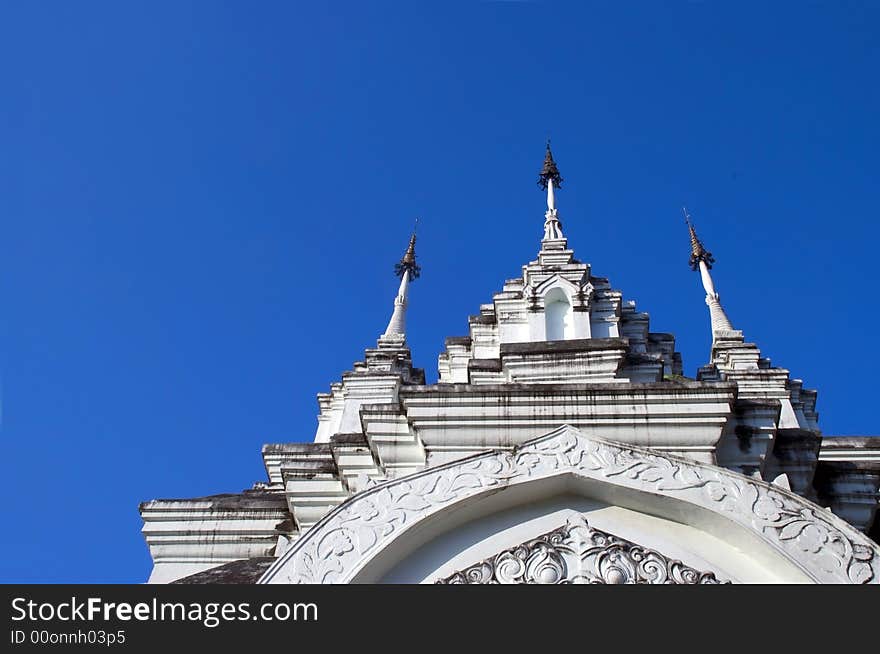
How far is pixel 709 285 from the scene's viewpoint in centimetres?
2802

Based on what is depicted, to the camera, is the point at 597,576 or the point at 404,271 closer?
the point at 597,576

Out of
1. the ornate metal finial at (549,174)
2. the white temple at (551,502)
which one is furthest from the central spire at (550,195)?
the white temple at (551,502)

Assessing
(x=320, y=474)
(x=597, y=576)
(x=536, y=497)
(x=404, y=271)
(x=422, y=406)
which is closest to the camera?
(x=597, y=576)

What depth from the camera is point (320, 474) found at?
31.2 feet

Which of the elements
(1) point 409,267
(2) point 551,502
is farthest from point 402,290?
(2) point 551,502

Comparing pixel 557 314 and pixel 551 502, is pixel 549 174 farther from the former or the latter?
pixel 551 502

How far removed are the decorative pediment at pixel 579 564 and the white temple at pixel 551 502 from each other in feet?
0.04

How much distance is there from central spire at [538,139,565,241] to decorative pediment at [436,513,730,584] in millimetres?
11561

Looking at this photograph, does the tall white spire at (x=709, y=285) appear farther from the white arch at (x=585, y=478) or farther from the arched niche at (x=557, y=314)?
the white arch at (x=585, y=478)

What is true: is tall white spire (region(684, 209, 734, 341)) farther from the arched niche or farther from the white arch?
the white arch

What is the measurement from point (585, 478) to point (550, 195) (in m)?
15.3
